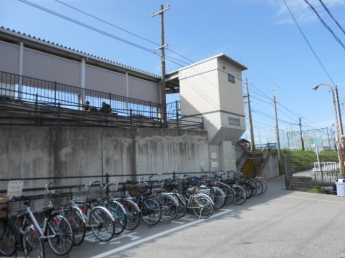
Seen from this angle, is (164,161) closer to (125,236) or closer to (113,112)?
(113,112)

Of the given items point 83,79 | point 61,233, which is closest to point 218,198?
point 61,233

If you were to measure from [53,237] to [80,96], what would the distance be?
9.15 m

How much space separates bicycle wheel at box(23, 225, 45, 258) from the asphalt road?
0.76m

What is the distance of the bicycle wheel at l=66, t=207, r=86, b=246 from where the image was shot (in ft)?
15.8

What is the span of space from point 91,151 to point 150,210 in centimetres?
327

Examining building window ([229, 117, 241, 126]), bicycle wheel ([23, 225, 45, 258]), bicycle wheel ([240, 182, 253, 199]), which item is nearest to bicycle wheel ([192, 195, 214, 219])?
bicycle wheel ([240, 182, 253, 199])

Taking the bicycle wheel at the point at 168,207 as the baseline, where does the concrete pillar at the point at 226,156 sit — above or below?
above

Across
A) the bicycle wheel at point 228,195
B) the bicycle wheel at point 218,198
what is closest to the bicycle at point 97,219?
the bicycle wheel at point 218,198

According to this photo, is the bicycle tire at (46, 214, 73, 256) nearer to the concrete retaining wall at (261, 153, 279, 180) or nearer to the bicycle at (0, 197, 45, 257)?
the bicycle at (0, 197, 45, 257)

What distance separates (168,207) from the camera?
7.10 metres

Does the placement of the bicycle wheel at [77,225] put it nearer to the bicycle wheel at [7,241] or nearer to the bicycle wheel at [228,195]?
the bicycle wheel at [7,241]

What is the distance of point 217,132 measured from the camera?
14234mm

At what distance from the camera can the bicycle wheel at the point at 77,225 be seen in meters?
4.80

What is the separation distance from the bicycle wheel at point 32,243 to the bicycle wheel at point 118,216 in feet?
5.74
